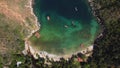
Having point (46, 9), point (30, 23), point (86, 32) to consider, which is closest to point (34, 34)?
point (30, 23)

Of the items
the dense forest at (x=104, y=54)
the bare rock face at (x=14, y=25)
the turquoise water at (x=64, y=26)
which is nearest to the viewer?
the dense forest at (x=104, y=54)

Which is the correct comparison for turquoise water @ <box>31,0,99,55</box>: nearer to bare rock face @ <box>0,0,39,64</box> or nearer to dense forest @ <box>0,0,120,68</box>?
bare rock face @ <box>0,0,39,64</box>

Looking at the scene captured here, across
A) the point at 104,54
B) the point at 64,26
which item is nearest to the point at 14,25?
the point at 64,26

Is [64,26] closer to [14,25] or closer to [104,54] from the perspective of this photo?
[14,25]

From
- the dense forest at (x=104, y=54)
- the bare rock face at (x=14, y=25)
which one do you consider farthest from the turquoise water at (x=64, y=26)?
the dense forest at (x=104, y=54)

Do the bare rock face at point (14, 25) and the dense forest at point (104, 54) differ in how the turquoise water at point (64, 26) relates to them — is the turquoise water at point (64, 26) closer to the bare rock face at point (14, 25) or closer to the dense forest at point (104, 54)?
the bare rock face at point (14, 25)

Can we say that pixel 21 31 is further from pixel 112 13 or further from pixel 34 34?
pixel 112 13
